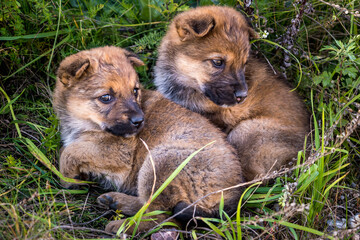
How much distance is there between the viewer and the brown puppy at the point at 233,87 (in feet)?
13.6

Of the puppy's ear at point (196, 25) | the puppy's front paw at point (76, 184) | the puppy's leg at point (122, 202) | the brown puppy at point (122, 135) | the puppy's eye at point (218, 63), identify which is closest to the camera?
the brown puppy at point (122, 135)

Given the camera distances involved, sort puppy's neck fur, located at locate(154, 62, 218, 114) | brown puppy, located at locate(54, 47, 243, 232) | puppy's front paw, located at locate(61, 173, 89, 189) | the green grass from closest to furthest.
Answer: the green grass → brown puppy, located at locate(54, 47, 243, 232) → puppy's front paw, located at locate(61, 173, 89, 189) → puppy's neck fur, located at locate(154, 62, 218, 114)

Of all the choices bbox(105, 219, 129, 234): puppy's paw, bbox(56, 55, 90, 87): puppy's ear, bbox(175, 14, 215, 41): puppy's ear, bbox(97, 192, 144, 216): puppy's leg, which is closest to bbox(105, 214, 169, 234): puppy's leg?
bbox(105, 219, 129, 234): puppy's paw

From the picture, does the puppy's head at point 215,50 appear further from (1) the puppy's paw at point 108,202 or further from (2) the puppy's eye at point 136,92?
(1) the puppy's paw at point 108,202

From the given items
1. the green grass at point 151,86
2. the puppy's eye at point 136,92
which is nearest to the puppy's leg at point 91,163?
the green grass at point 151,86

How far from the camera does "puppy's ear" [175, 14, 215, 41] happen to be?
4.07 meters

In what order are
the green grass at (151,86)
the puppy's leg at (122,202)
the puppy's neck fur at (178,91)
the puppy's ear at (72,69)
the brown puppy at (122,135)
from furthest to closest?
the puppy's neck fur at (178,91)
the puppy's leg at (122,202)
the puppy's ear at (72,69)
the brown puppy at (122,135)
the green grass at (151,86)

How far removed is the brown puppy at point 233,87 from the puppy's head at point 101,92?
81 centimetres

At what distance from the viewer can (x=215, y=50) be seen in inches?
164

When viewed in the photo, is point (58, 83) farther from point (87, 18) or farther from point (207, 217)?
point (207, 217)

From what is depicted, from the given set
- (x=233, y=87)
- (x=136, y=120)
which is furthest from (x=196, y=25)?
(x=136, y=120)

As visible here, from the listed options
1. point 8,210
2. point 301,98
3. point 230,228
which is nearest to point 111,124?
point 8,210

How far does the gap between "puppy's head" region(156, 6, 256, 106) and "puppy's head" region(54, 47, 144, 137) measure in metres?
0.79

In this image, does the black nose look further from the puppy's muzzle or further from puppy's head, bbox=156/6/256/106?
puppy's head, bbox=156/6/256/106
